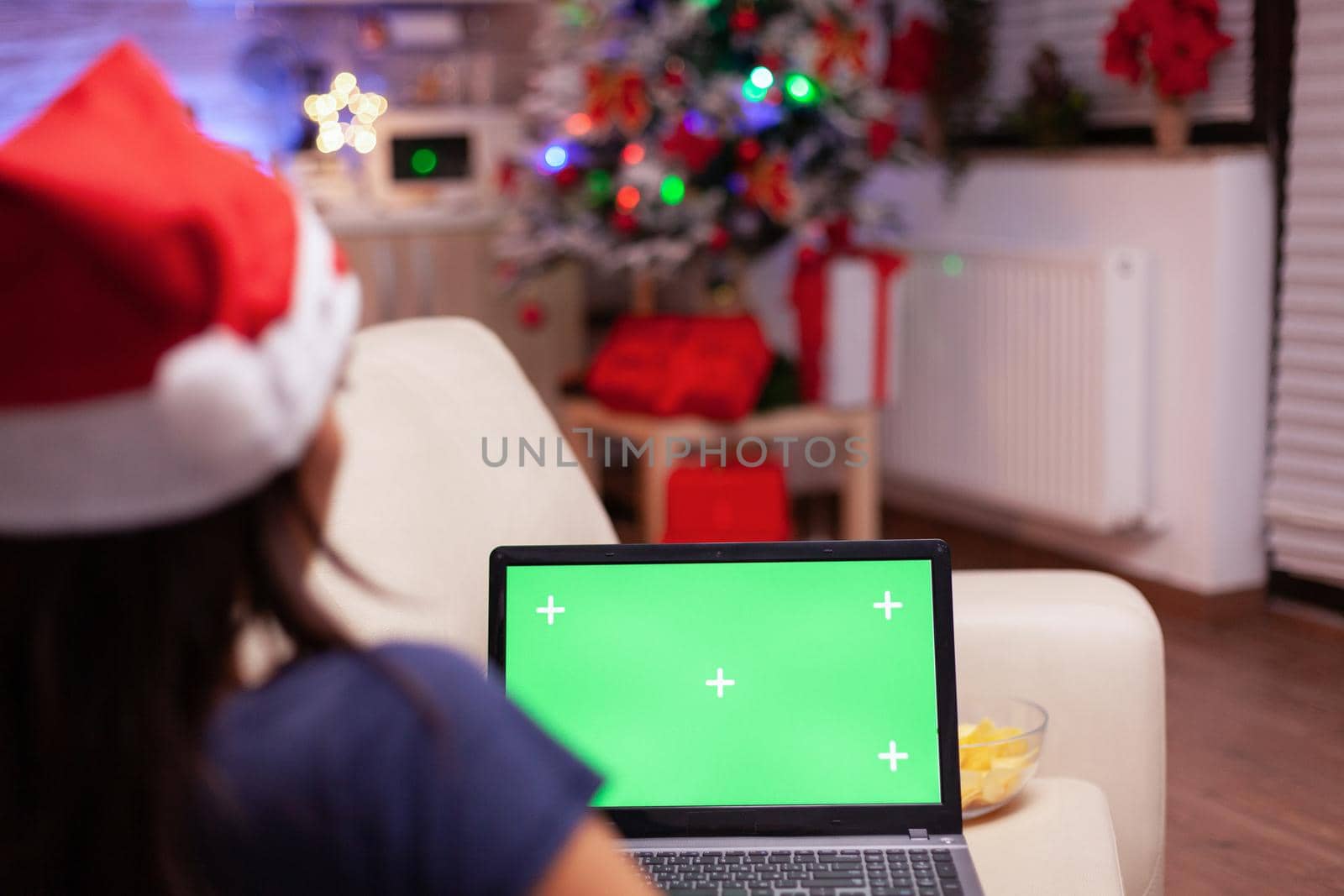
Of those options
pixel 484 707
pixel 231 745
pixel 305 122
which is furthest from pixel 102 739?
pixel 305 122

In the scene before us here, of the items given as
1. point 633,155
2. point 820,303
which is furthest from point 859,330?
point 633,155

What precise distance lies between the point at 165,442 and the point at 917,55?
12.4ft

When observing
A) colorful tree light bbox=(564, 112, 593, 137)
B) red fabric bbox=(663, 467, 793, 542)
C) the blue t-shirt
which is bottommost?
red fabric bbox=(663, 467, 793, 542)

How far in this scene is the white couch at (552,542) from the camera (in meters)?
1.39

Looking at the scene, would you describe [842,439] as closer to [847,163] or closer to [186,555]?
[847,163]

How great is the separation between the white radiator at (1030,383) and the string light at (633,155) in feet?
2.80

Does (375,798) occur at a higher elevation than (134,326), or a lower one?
lower

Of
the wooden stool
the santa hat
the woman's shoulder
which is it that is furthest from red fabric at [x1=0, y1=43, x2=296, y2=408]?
the wooden stool

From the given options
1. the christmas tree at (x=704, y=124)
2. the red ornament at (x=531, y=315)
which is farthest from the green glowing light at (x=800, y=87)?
the red ornament at (x=531, y=315)

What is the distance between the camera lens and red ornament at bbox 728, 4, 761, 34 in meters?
3.54

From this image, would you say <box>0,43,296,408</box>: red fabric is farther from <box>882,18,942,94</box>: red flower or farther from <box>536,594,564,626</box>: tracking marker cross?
<box>882,18,942,94</box>: red flower

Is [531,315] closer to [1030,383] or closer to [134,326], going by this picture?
[1030,383]

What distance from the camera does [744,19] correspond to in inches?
139

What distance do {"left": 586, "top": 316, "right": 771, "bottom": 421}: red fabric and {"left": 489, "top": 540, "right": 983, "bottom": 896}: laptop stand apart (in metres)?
2.31
